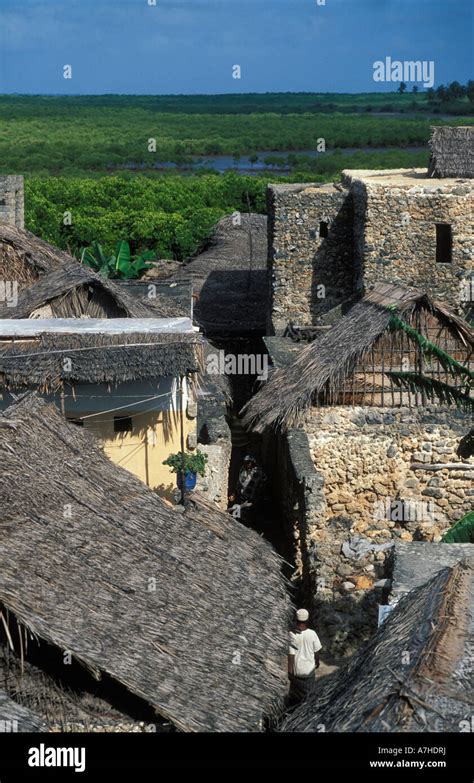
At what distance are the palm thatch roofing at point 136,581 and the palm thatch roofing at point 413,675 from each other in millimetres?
1237

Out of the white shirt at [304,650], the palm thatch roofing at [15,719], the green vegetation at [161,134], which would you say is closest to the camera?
the palm thatch roofing at [15,719]

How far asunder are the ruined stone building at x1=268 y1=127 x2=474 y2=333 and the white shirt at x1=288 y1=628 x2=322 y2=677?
1250cm

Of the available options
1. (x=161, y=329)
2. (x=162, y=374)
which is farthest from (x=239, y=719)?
(x=161, y=329)

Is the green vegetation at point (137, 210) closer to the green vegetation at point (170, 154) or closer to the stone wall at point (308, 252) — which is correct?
the green vegetation at point (170, 154)

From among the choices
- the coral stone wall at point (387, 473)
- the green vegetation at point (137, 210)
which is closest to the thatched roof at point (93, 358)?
the coral stone wall at point (387, 473)

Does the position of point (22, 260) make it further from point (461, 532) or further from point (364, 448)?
point (461, 532)

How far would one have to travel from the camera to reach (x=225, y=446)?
1800 cm

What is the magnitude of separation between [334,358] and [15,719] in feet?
27.1

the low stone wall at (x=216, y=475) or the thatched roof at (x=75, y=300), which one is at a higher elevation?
the thatched roof at (x=75, y=300)

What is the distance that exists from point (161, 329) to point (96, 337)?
3.77ft

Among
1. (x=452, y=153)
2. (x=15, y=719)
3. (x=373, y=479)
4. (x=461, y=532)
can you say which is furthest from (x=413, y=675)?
(x=452, y=153)

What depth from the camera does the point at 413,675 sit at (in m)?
7.72

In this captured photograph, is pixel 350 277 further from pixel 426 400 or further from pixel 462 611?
pixel 462 611

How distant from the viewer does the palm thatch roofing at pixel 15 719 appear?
8.18 meters
